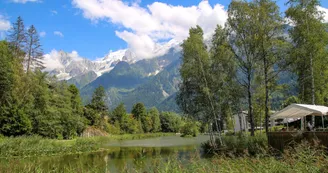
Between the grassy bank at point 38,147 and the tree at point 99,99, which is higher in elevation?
the tree at point 99,99

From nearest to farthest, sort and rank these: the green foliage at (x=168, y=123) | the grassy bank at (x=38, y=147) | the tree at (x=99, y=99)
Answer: the grassy bank at (x=38, y=147) < the tree at (x=99, y=99) < the green foliage at (x=168, y=123)

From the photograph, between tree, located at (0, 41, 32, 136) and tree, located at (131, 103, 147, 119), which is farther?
tree, located at (131, 103, 147, 119)

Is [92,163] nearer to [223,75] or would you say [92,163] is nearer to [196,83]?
[196,83]

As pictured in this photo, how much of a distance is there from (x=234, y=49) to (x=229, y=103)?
595 cm

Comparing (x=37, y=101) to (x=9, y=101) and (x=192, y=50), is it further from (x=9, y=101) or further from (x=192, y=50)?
(x=192, y=50)

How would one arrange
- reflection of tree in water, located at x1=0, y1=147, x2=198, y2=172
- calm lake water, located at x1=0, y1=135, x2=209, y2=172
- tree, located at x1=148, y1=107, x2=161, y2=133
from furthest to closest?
tree, located at x1=148, y1=107, x2=161, y2=133 < calm lake water, located at x1=0, y1=135, x2=209, y2=172 < reflection of tree in water, located at x1=0, y1=147, x2=198, y2=172

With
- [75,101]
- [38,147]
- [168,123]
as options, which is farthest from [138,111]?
[38,147]

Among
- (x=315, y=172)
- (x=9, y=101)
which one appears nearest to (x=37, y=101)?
(x=9, y=101)

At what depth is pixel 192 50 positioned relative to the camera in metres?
31.7

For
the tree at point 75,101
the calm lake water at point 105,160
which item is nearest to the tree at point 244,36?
the calm lake water at point 105,160

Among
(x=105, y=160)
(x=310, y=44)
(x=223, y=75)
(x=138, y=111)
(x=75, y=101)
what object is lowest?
(x=105, y=160)

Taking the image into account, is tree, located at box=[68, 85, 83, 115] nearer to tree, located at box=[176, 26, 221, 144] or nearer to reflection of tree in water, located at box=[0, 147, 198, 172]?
reflection of tree in water, located at box=[0, 147, 198, 172]

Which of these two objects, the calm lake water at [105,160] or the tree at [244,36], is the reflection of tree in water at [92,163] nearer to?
the calm lake water at [105,160]

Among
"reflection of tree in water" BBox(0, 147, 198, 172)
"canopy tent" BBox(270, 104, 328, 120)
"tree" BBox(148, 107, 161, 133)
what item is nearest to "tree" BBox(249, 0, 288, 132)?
"canopy tent" BBox(270, 104, 328, 120)
